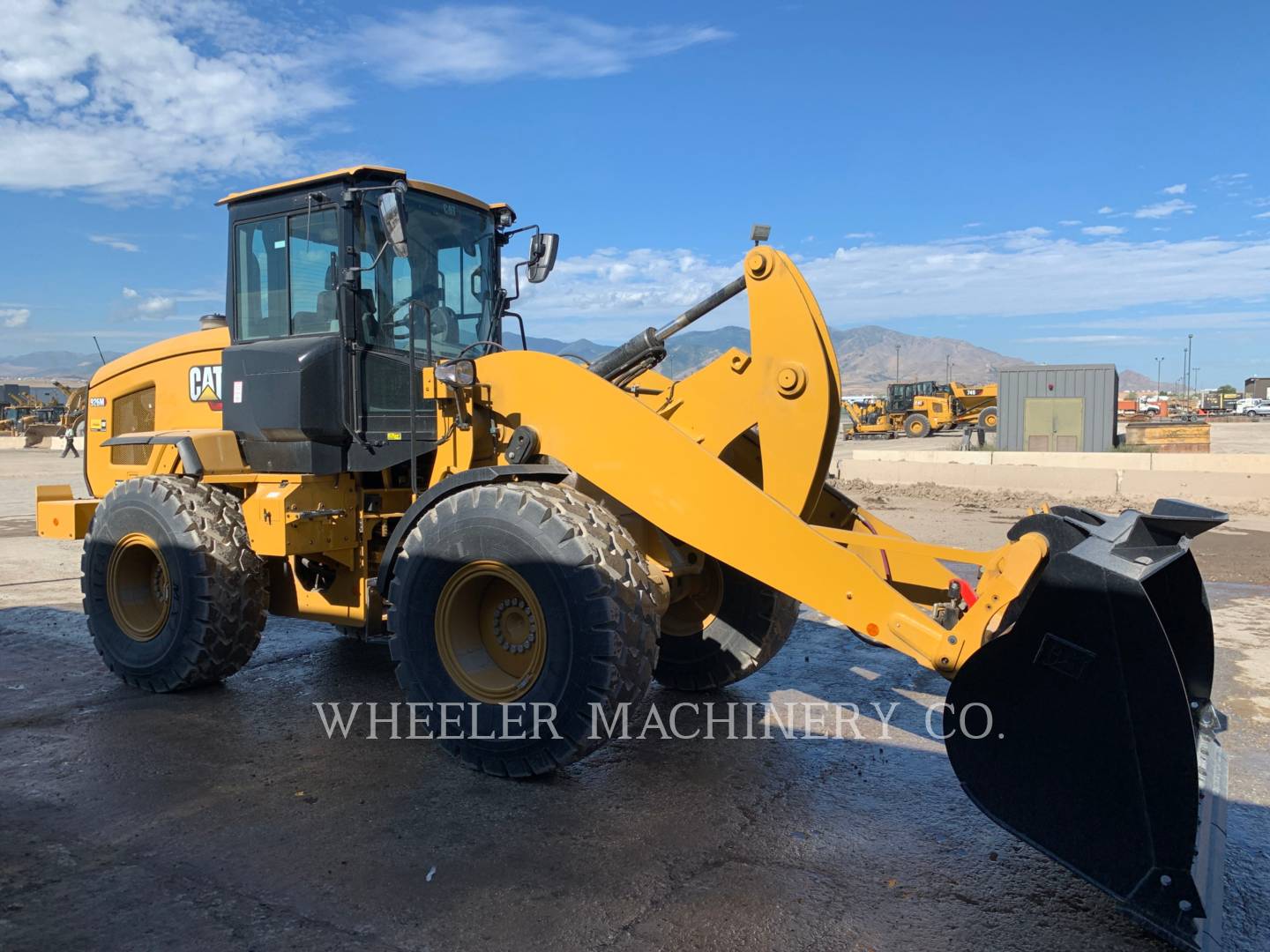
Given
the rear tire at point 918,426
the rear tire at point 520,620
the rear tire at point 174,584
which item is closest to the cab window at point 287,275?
the rear tire at point 174,584

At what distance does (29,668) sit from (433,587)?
369cm

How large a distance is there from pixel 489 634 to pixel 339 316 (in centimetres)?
199

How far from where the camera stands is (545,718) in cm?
408

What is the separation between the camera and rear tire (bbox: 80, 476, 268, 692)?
211 inches

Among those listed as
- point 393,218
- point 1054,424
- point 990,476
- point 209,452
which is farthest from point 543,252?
point 1054,424

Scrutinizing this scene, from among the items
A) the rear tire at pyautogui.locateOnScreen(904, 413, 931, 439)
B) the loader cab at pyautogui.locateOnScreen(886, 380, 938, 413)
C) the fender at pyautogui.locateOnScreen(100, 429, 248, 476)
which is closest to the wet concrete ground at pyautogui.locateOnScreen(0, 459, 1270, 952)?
the fender at pyautogui.locateOnScreen(100, 429, 248, 476)

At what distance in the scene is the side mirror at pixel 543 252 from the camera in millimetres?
5930

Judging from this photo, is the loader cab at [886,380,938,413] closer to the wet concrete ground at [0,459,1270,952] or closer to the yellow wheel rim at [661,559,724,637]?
the wet concrete ground at [0,459,1270,952]

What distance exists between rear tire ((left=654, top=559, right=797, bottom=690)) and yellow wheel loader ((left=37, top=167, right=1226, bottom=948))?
0.02 m

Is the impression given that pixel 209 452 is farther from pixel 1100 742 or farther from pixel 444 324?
pixel 1100 742

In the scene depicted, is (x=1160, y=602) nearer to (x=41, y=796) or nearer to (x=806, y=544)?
(x=806, y=544)

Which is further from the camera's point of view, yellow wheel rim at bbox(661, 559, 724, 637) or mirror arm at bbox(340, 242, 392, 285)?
yellow wheel rim at bbox(661, 559, 724, 637)

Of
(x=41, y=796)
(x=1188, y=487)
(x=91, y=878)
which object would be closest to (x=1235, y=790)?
(x=91, y=878)

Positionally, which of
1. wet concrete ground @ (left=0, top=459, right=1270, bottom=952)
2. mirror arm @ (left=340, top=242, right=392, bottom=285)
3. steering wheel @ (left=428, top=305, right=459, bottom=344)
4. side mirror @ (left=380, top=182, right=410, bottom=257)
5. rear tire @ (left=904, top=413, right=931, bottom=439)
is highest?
side mirror @ (left=380, top=182, right=410, bottom=257)
